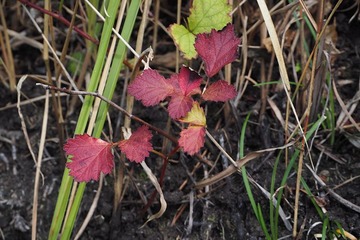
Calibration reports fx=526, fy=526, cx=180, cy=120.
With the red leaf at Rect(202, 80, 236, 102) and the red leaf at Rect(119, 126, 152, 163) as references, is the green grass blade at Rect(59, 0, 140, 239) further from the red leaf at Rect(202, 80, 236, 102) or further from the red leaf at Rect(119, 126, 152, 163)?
the red leaf at Rect(202, 80, 236, 102)

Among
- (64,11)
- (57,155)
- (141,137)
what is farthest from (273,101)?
(64,11)

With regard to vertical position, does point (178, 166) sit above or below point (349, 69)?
below

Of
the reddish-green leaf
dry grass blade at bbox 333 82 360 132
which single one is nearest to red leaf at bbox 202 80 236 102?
the reddish-green leaf

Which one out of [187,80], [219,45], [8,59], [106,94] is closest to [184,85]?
[187,80]

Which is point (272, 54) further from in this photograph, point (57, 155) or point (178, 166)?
point (57, 155)

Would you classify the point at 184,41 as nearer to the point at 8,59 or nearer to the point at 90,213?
the point at 90,213

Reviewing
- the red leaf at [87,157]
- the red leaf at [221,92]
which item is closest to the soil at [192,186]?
the red leaf at [87,157]
